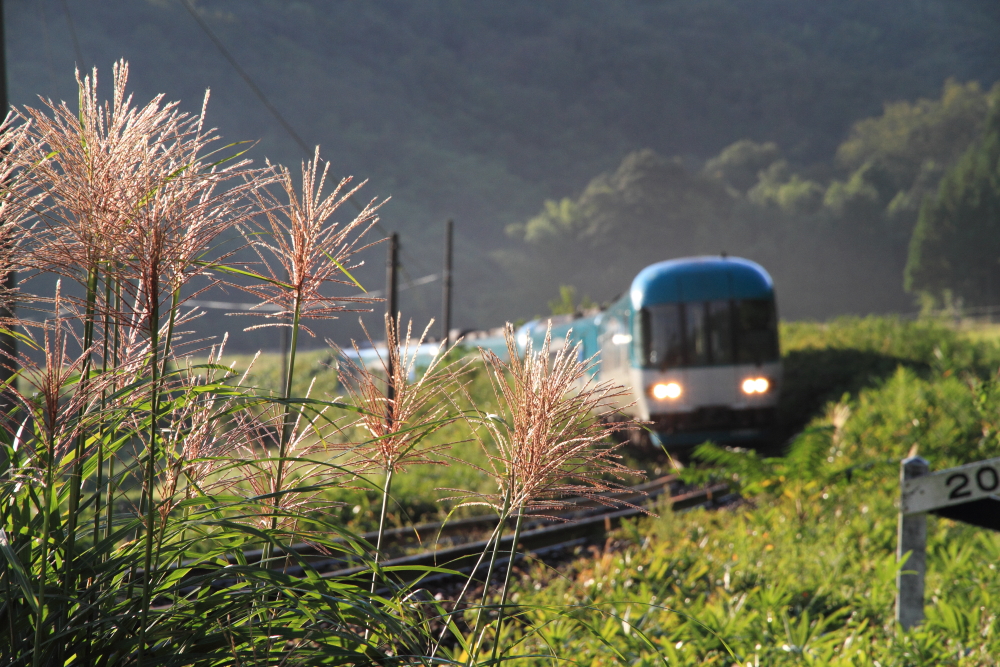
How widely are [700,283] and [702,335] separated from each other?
30.8 inches

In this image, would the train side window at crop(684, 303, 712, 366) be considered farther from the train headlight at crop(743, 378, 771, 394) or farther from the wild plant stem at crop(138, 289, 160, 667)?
the wild plant stem at crop(138, 289, 160, 667)

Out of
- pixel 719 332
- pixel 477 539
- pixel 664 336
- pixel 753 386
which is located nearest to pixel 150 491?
pixel 477 539

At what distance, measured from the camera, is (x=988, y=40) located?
113 m

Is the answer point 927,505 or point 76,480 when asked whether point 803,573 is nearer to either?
point 927,505

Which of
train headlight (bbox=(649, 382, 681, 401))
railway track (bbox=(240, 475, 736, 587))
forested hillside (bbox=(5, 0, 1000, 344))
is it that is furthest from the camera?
forested hillside (bbox=(5, 0, 1000, 344))

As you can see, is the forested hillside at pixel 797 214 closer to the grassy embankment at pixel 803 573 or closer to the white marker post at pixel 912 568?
the grassy embankment at pixel 803 573

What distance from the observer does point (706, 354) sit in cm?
1055

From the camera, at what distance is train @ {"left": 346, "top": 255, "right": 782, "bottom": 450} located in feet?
34.5

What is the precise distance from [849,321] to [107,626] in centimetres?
1822

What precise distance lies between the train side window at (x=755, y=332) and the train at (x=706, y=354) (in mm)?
15

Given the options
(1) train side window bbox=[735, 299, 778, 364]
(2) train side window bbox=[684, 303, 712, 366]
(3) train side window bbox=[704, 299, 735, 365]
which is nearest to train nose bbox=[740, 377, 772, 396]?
(1) train side window bbox=[735, 299, 778, 364]

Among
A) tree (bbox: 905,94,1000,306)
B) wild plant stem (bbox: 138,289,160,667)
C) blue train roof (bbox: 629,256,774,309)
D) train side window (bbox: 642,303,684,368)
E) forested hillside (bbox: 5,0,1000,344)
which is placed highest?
forested hillside (bbox: 5,0,1000,344)

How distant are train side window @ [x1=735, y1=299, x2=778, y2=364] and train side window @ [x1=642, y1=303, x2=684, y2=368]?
0.87 meters

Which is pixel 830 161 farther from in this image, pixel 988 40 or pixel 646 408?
pixel 646 408
